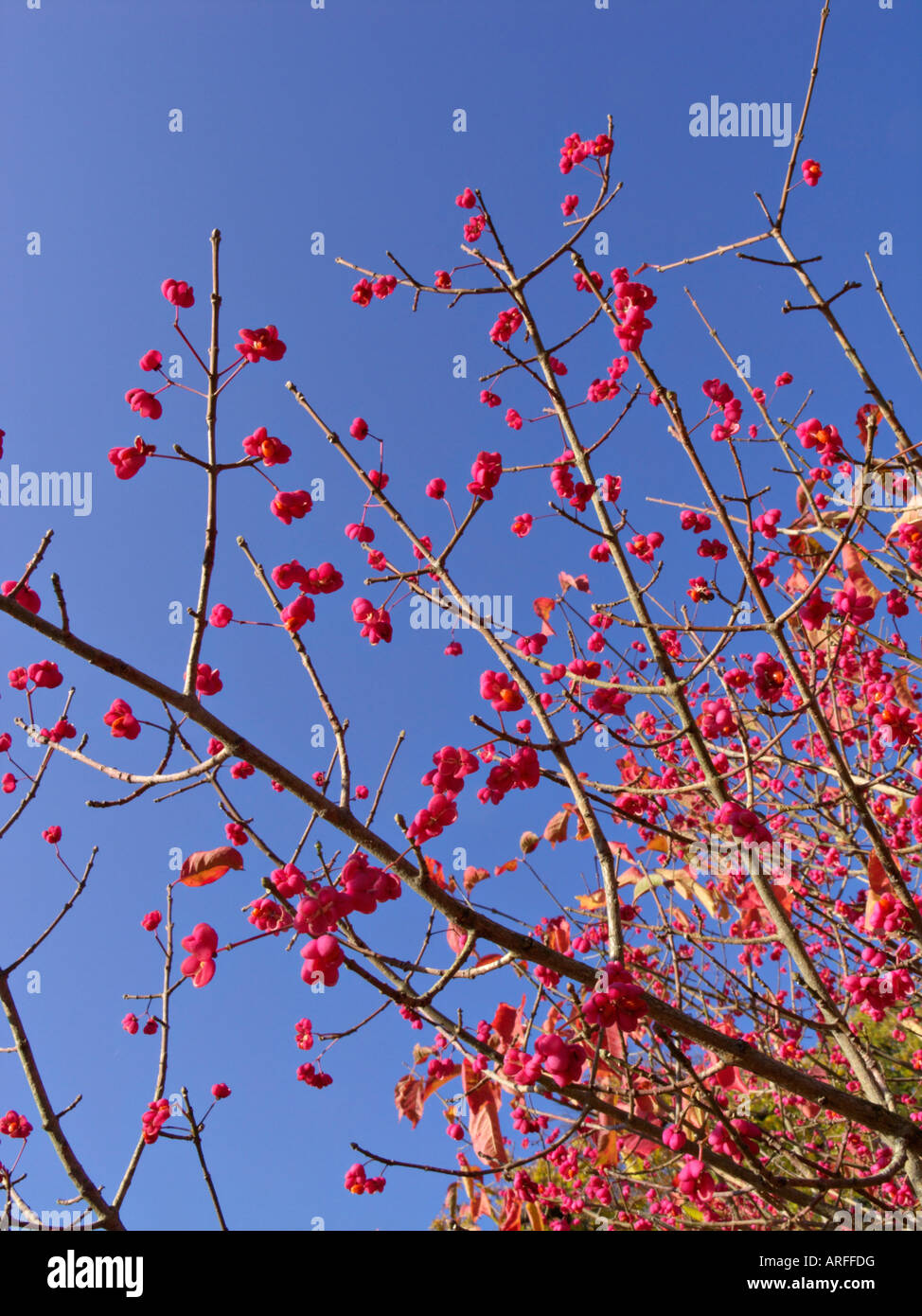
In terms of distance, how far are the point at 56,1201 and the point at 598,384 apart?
409cm

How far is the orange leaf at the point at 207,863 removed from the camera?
1.76 meters

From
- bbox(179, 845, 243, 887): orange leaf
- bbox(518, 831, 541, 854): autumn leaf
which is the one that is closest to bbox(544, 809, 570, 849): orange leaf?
bbox(518, 831, 541, 854): autumn leaf

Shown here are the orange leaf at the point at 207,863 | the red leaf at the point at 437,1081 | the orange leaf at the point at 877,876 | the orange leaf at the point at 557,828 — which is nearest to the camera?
the orange leaf at the point at 207,863

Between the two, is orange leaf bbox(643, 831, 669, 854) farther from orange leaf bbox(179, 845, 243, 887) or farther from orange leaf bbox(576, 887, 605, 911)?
orange leaf bbox(179, 845, 243, 887)

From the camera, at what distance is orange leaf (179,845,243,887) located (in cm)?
176

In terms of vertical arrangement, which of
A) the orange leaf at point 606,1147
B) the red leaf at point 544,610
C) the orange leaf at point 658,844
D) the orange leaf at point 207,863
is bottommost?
the orange leaf at point 606,1147

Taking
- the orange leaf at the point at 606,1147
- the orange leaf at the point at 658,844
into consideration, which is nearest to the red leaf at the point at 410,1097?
the orange leaf at the point at 606,1147

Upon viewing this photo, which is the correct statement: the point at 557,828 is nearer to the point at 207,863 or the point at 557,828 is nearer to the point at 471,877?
the point at 471,877

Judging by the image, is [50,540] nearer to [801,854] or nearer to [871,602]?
[871,602]

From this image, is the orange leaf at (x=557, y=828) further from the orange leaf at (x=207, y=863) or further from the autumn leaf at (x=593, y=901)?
the orange leaf at (x=207, y=863)

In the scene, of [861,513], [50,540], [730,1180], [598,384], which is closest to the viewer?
[50,540]

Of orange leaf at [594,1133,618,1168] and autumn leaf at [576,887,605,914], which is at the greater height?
autumn leaf at [576,887,605,914]

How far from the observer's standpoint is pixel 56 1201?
9.37 feet
